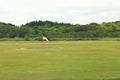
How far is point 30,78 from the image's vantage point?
13.5 m

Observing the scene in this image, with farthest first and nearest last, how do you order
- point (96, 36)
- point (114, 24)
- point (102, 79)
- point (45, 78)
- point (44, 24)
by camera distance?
point (44, 24), point (114, 24), point (96, 36), point (45, 78), point (102, 79)

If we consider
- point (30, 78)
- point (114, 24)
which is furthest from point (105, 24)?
point (30, 78)

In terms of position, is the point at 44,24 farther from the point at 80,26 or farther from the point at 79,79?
the point at 79,79

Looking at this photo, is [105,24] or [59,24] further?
[59,24]

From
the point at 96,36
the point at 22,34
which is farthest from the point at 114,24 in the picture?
the point at 22,34

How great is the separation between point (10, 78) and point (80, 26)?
9174cm

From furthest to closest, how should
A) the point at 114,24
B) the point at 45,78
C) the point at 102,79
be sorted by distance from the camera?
the point at 114,24 < the point at 45,78 < the point at 102,79

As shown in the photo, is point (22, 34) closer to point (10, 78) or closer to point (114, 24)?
point (114, 24)

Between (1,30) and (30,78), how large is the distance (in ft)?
248

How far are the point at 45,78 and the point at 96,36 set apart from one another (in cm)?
7049

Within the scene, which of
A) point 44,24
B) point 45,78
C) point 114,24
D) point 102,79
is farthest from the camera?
point 44,24

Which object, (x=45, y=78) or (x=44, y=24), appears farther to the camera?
(x=44, y=24)

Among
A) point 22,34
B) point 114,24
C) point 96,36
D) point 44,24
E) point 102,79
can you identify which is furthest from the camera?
point 44,24

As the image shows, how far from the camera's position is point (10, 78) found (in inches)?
534
